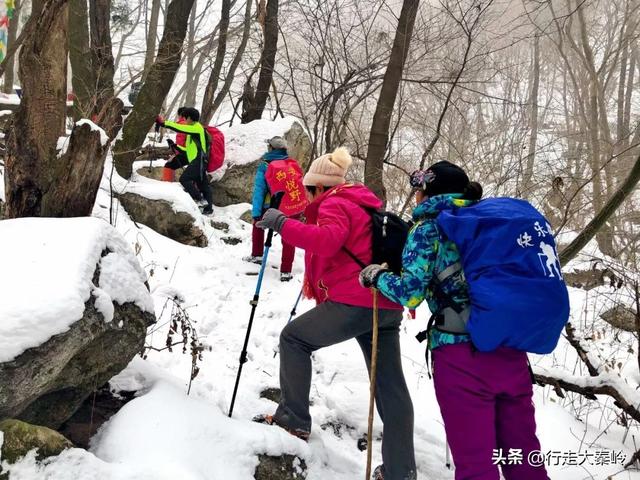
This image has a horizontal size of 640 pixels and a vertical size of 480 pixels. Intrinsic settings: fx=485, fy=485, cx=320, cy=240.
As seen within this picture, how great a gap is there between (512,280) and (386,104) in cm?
488

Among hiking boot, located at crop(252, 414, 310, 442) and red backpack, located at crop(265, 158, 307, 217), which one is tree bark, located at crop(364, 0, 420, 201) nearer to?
red backpack, located at crop(265, 158, 307, 217)

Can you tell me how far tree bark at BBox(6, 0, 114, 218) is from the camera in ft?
10.4

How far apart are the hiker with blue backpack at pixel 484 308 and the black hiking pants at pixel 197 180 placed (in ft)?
23.1

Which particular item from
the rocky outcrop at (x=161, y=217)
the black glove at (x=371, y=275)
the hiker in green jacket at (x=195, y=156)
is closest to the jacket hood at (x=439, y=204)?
the black glove at (x=371, y=275)

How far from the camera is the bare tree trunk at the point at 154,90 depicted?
827 centimetres

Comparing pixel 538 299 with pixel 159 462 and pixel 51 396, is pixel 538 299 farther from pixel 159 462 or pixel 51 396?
pixel 51 396

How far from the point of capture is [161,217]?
7262 mm

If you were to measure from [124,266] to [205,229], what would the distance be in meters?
5.11

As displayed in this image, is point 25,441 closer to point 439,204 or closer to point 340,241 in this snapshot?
point 340,241

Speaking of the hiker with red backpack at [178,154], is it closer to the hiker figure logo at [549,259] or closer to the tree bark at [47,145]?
the tree bark at [47,145]

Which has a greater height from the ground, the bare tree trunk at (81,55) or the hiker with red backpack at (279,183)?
the bare tree trunk at (81,55)

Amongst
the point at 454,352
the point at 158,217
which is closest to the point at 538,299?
the point at 454,352

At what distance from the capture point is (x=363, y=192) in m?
2.88

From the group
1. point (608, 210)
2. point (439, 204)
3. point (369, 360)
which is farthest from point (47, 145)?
point (608, 210)
